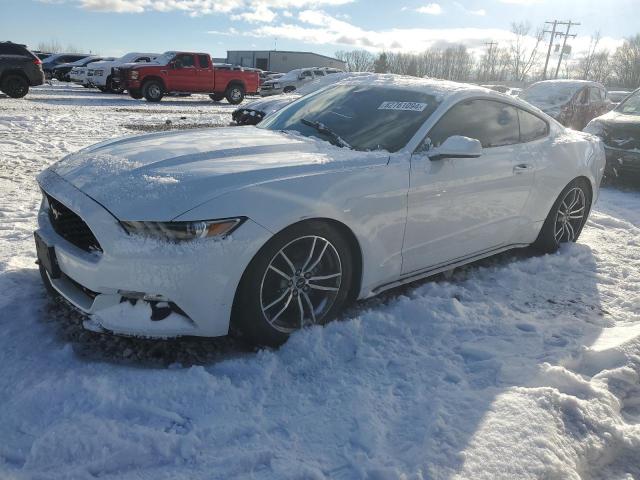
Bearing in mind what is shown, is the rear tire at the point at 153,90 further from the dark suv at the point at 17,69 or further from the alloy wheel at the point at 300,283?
the alloy wheel at the point at 300,283

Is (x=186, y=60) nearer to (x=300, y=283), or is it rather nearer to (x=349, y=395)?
(x=300, y=283)

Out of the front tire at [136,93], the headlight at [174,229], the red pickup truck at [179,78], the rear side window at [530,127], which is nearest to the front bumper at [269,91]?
the red pickup truck at [179,78]

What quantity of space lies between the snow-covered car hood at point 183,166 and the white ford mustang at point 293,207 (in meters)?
0.01

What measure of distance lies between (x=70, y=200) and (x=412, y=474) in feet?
6.73

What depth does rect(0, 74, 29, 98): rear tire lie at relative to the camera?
1551 cm

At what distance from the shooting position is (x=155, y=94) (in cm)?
1867

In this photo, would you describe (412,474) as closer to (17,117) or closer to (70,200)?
(70,200)

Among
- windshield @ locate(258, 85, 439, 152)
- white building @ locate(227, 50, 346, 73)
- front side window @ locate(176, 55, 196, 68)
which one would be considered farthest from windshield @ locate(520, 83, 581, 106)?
white building @ locate(227, 50, 346, 73)

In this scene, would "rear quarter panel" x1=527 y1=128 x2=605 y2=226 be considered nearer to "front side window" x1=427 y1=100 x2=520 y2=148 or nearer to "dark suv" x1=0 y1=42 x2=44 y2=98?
"front side window" x1=427 y1=100 x2=520 y2=148

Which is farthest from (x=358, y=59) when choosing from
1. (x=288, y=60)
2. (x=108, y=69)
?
(x=108, y=69)

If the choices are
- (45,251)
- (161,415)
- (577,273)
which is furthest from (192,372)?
(577,273)

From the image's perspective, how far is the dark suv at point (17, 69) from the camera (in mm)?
15188

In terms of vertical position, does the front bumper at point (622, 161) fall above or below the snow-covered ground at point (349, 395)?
above

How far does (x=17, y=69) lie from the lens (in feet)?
50.9
